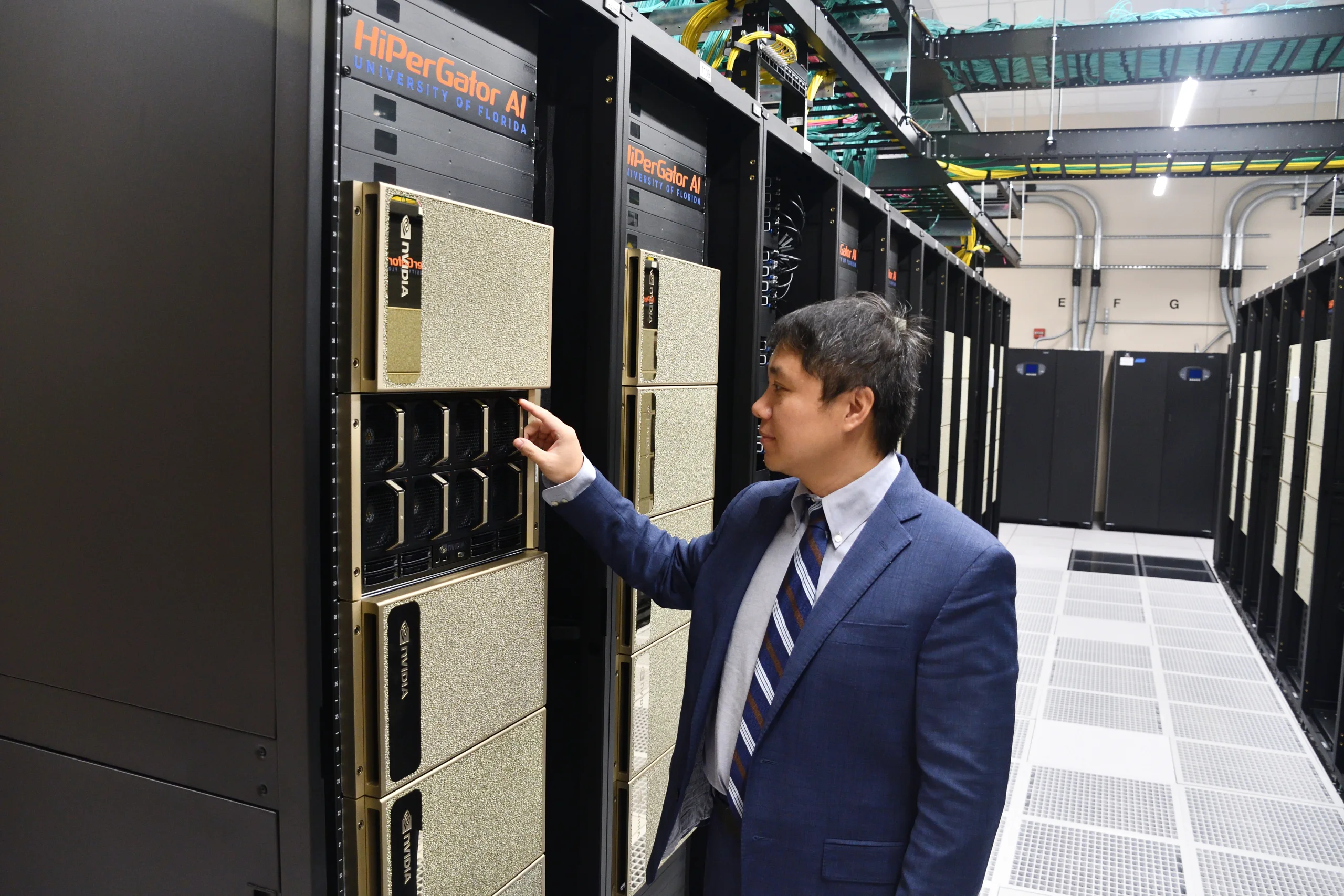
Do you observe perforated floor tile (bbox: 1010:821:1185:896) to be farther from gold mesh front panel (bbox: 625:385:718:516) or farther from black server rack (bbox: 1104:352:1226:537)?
black server rack (bbox: 1104:352:1226:537)

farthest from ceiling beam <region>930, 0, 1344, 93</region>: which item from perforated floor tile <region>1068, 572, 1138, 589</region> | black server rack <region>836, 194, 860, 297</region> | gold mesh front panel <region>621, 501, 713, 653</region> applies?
perforated floor tile <region>1068, 572, 1138, 589</region>

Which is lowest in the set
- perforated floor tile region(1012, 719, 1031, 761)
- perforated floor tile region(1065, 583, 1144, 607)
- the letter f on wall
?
perforated floor tile region(1012, 719, 1031, 761)

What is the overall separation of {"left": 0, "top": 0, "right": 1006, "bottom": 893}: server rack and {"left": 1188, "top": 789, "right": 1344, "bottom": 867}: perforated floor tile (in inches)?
116

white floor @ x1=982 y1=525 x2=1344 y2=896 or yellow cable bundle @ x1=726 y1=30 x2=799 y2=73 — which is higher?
yellow cable bundle @ x1=726 y1=30 x2=799 y2=73

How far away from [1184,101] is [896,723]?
4855mm

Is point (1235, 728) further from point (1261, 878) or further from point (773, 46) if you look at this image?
point (773, 46)

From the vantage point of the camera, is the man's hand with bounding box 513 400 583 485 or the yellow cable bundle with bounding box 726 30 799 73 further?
the yellow cable bundle with bounding box 726 30 799 73

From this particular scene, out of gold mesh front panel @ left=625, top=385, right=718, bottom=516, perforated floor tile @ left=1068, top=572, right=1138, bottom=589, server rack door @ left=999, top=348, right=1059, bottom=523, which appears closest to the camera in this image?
gold mesh front panel @ left=625, top=385, right=718, bottom=516

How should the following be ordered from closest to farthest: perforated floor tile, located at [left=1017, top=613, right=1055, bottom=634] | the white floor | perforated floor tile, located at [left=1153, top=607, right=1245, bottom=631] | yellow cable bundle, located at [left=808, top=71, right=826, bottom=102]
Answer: the white floor, yellow cable bundle, located at [left=808, top=71, right=826, bottom=102], perforated floor tile, located at [left=1017, top=613, right=1055, bottom=634], perforated floor tile, located at [left=1153, top=607, right=1245, bottom=631]

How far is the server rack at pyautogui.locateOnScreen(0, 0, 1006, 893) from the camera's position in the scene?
4.23 feet

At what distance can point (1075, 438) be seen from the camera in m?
10.8

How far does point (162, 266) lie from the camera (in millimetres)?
1366

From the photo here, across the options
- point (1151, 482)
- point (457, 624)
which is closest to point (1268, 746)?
point (457, 624)

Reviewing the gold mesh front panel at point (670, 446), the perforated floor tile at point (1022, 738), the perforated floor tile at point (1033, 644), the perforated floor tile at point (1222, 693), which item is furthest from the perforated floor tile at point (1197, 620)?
the gold mesh front panel at point (670, 446)
